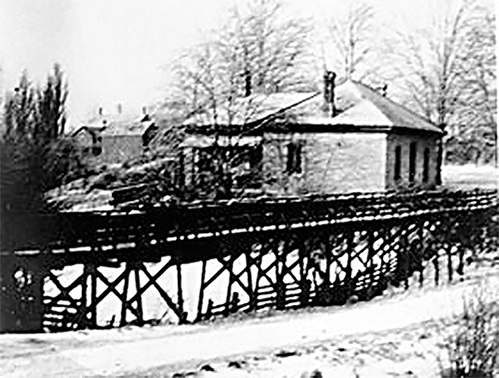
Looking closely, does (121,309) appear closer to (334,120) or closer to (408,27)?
(334,120)

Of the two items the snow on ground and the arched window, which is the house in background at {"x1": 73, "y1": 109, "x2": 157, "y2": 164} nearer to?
the arched window

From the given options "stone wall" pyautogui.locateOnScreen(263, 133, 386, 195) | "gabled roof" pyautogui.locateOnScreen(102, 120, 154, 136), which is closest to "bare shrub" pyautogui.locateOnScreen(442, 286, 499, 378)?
"stone wall" pyautogui.locateOnScreen(263, 133, 386, 195)

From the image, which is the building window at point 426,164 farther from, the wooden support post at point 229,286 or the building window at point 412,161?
the wooden support post at point 229,286

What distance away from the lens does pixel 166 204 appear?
204 cm

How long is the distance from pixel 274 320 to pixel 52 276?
54 centimetres

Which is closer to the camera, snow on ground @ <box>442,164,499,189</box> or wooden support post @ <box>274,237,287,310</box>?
wooden support post @ <box>274,237,287,310</box>

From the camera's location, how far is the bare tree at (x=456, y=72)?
7.89ft

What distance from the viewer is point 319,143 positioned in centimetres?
217

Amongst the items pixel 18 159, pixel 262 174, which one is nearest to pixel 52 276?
pixel 18 159

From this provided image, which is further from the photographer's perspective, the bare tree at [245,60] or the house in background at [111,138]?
the bare tree at [245,60]

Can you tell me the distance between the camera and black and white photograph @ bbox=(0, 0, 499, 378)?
73.9 inches

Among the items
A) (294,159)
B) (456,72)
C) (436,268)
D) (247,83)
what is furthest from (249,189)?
(456,72)

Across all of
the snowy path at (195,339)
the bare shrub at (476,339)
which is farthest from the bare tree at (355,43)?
the bare shrub at (476,339)

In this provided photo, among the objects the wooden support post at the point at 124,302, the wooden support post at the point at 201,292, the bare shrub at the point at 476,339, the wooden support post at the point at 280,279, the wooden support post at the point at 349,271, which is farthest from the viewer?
the bare shrub at the point at 476,339
